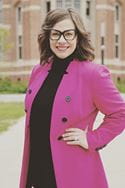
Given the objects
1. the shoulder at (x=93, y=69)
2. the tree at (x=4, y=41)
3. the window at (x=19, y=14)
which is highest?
the window at (x=19, y=14)

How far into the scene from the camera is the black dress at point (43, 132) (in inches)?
138

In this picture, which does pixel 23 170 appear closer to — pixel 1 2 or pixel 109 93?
pixel 109 93

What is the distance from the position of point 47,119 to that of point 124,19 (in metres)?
48.7

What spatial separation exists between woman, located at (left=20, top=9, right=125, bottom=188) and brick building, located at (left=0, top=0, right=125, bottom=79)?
4342cm

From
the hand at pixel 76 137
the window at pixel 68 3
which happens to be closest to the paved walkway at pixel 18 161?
the hand at pixel 76 137

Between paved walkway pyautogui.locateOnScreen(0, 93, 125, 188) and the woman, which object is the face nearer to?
the woman

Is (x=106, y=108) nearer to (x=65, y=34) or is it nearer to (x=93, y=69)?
(x=93, y=69)

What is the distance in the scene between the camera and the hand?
3432mm

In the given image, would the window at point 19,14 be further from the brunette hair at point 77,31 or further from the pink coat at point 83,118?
the pink coat at point 83,118

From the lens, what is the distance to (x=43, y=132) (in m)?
3.51

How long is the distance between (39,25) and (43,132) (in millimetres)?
45964

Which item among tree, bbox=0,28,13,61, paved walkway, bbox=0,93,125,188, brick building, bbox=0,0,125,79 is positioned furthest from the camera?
brick building, bbox=0,0,125,79

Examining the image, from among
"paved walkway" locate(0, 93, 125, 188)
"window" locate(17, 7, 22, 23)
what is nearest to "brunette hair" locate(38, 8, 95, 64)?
"paved walkway" locate(0, 93, 125, 188)

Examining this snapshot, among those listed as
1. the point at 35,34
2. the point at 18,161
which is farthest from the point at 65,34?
the point at 35,34
